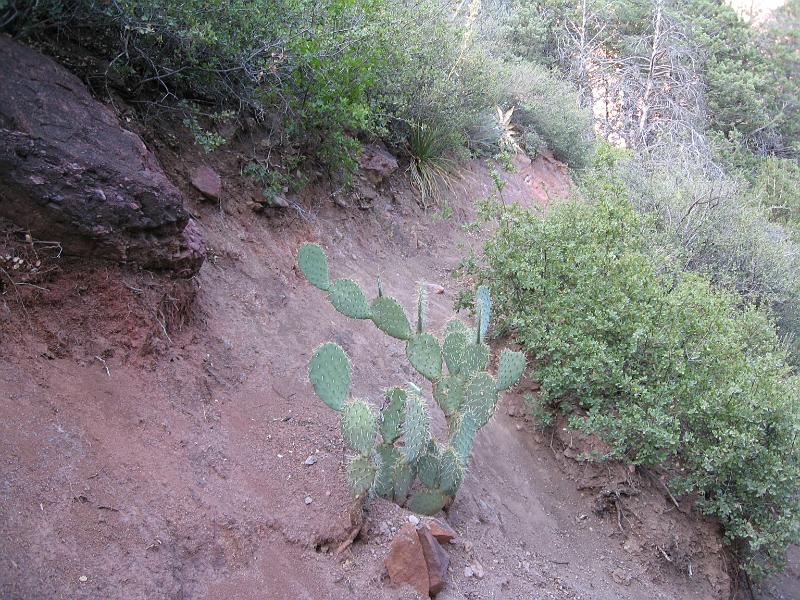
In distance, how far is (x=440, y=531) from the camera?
11.9 feet

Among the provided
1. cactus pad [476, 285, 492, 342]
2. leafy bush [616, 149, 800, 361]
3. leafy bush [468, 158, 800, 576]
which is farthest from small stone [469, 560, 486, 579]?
leafy bush [616, 149, 800, 361]

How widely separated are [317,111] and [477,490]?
3.56m

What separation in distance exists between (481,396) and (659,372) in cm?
201

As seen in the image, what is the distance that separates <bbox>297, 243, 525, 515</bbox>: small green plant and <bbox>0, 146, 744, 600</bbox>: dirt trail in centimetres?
27

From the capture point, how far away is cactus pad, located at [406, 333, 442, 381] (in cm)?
414

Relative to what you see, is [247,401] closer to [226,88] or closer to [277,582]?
[277,582]

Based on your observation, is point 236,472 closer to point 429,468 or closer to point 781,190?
point 429,468

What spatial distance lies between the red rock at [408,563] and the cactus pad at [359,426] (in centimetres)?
48

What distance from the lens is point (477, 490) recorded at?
4746 millimetres

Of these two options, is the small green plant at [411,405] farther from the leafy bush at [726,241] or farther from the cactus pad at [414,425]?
the leafy bush at [726,241]

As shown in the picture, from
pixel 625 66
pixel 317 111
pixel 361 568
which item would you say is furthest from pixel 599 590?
pixel 625 66

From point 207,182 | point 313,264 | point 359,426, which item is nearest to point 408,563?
point 359,426

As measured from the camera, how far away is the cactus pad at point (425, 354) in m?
4.14

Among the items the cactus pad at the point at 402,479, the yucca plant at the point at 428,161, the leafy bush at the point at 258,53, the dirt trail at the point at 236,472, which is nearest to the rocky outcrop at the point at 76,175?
the dirt trail at the point at 236,472
